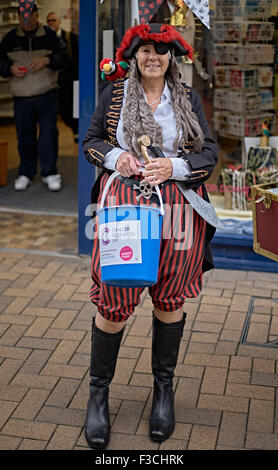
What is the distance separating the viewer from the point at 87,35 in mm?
4996

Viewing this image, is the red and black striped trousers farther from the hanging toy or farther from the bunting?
the bunting

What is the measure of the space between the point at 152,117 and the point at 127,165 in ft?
0.77

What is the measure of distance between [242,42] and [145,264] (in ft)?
9.78

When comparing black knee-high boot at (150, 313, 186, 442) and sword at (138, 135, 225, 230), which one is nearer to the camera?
sword at (138, 135, 225, 230)

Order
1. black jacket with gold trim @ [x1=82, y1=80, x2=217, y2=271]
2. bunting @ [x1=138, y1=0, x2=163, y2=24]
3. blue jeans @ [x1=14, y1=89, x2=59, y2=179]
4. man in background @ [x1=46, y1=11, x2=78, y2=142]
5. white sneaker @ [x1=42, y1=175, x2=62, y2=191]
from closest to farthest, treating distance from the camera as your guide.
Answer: black jacket with gold trim @ [x1=82, y1=80, x2=217, y2=271] < bunting @ [x1=138, y1=0, x2=163, y2=24] < blue jeans @ [x1=14, y1=89, x2=59, y2=179] < white sneaker @ [x1=42, y1=175, x2=62, y2=191] < man in background @ [x1=46, y1=11, x2=78, y2=142]

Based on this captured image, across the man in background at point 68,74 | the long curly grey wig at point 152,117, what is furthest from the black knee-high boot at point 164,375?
the man in background at point 68,74

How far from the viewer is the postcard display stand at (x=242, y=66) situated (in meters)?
4.97

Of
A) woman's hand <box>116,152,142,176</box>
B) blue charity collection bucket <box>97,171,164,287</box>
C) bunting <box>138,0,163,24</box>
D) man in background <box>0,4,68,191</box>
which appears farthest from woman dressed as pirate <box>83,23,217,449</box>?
man in background <box>0,4,68,191</box>

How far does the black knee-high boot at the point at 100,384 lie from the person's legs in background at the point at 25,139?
434 cm

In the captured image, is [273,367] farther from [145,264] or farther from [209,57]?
[209,57]

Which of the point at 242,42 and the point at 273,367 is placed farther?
the point at 242,42

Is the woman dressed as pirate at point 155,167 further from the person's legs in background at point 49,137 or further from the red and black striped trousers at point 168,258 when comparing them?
the person's legs in background at point 49,137

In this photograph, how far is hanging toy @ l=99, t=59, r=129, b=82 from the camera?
3127mm

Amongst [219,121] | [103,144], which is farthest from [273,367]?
[219,121]
